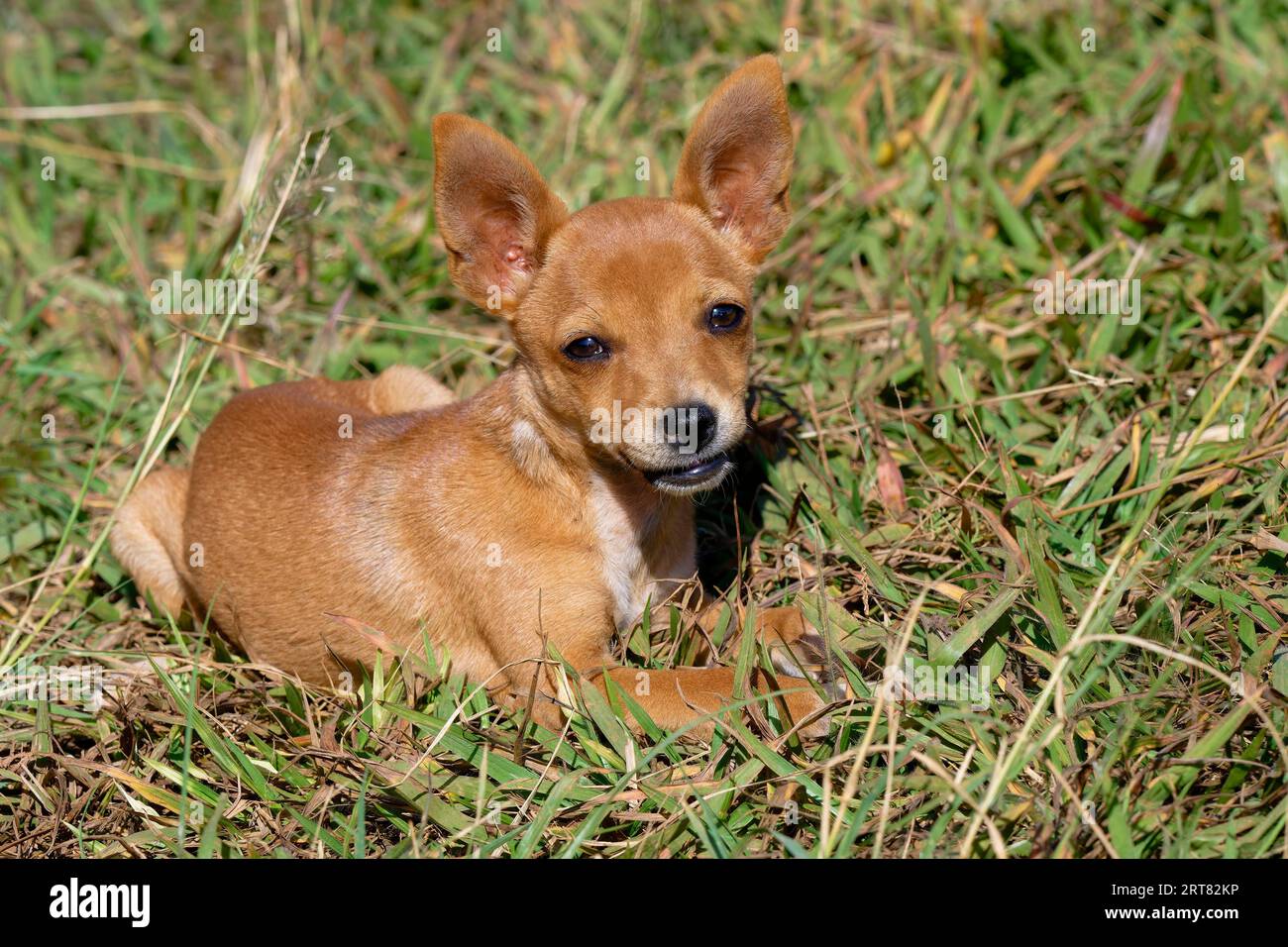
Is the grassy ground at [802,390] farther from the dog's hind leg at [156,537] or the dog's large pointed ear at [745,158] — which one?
the dog's large pointed ear at [745,158]

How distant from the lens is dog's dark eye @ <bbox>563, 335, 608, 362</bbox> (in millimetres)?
5129

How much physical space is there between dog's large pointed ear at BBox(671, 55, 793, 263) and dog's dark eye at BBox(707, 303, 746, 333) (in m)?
0.55

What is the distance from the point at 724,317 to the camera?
524 centimetres

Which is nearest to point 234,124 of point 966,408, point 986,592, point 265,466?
point 265,466

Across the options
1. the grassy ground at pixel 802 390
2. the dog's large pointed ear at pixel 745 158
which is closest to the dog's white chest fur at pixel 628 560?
the grassy ground at pixel 802 390

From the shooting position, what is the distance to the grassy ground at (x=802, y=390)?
4.67m

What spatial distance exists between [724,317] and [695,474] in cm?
67

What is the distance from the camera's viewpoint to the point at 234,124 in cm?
975

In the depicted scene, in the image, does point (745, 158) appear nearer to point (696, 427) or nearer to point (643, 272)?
point (643, 272)

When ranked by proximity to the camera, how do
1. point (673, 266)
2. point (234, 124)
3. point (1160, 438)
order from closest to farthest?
point (673, 266)
point (1160, 438)
point (234, 124)

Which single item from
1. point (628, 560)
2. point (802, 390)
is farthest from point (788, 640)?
point (802, 390)

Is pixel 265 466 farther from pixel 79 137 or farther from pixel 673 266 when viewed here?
pixel 79 137

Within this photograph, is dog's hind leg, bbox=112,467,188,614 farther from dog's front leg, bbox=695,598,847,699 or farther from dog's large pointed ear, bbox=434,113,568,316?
dog's front leg, bbox=695,598,847,699
